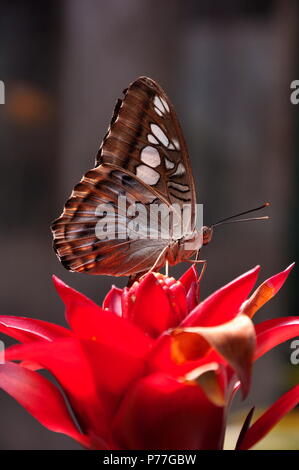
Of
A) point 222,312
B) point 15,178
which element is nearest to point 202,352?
point 222,312

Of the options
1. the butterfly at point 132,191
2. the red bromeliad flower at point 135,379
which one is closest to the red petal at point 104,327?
the red bromeliad flower at point 135,379

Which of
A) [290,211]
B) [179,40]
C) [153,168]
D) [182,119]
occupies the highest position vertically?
[179,40]

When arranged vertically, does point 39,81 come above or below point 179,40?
below

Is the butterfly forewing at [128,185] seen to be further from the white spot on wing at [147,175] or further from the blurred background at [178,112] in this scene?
the blurred background at [178,112]

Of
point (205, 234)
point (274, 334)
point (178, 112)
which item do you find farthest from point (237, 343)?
point (178, 112)

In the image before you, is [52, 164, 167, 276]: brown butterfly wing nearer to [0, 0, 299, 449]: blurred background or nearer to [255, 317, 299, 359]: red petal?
[255, 317, 299, 359]: red petal

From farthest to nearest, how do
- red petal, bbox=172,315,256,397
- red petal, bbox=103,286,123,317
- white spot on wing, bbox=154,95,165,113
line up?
white spot on wing, bbox=154,95,165,113 < red petal, bbox=103,286,123,317 < red petal, bbox=172,315,256,397

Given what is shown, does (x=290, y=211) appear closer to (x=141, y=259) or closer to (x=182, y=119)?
(x=182, y=119)

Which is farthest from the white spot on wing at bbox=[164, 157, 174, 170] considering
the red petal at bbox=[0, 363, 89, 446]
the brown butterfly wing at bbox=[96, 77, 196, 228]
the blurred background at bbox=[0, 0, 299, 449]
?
the blurred background at bbox=[0, 0, 299, 449]
